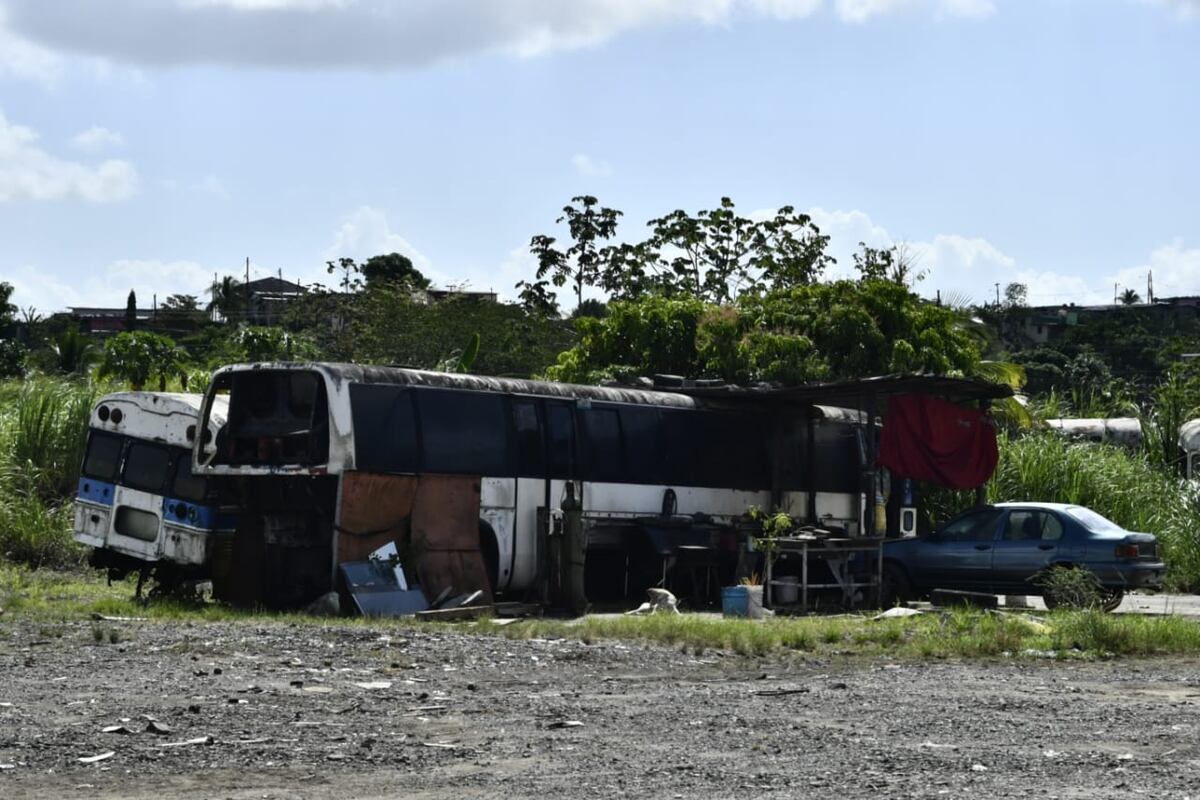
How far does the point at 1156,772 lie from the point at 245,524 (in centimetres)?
1239

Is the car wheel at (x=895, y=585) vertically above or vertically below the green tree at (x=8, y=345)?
below

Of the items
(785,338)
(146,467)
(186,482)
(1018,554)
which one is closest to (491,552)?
(186,482)

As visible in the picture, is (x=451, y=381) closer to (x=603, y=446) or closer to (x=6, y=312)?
(x=603, y=446)

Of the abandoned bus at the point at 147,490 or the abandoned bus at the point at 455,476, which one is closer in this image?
the abandoned bus at the point at 455,476

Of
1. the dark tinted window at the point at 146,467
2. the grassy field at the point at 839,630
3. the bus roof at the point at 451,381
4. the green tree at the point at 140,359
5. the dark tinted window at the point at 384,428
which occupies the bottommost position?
the grassy field at the point at 839,630

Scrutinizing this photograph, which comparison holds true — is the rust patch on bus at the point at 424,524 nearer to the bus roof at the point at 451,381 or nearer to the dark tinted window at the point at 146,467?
the bus roof at the point at 451,381

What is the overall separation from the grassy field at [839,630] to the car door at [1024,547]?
93.2 inches

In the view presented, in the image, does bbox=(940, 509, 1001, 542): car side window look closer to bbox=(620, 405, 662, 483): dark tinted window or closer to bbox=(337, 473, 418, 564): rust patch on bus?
bbox=(620, 405, 662, 483): dark tinted window

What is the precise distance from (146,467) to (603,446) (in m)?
5.53

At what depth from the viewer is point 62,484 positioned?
28359mm

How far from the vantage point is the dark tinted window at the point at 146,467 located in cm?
1956

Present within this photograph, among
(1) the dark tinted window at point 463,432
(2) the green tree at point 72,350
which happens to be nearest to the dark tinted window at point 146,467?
(1) the dark tinted window at point 463,432

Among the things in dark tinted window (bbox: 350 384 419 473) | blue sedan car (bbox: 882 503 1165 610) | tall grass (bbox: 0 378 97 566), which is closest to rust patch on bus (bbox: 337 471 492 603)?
dark tinted window (bbox: 350 384 419 473)

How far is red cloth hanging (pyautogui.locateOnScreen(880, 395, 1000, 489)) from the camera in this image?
2228cm
